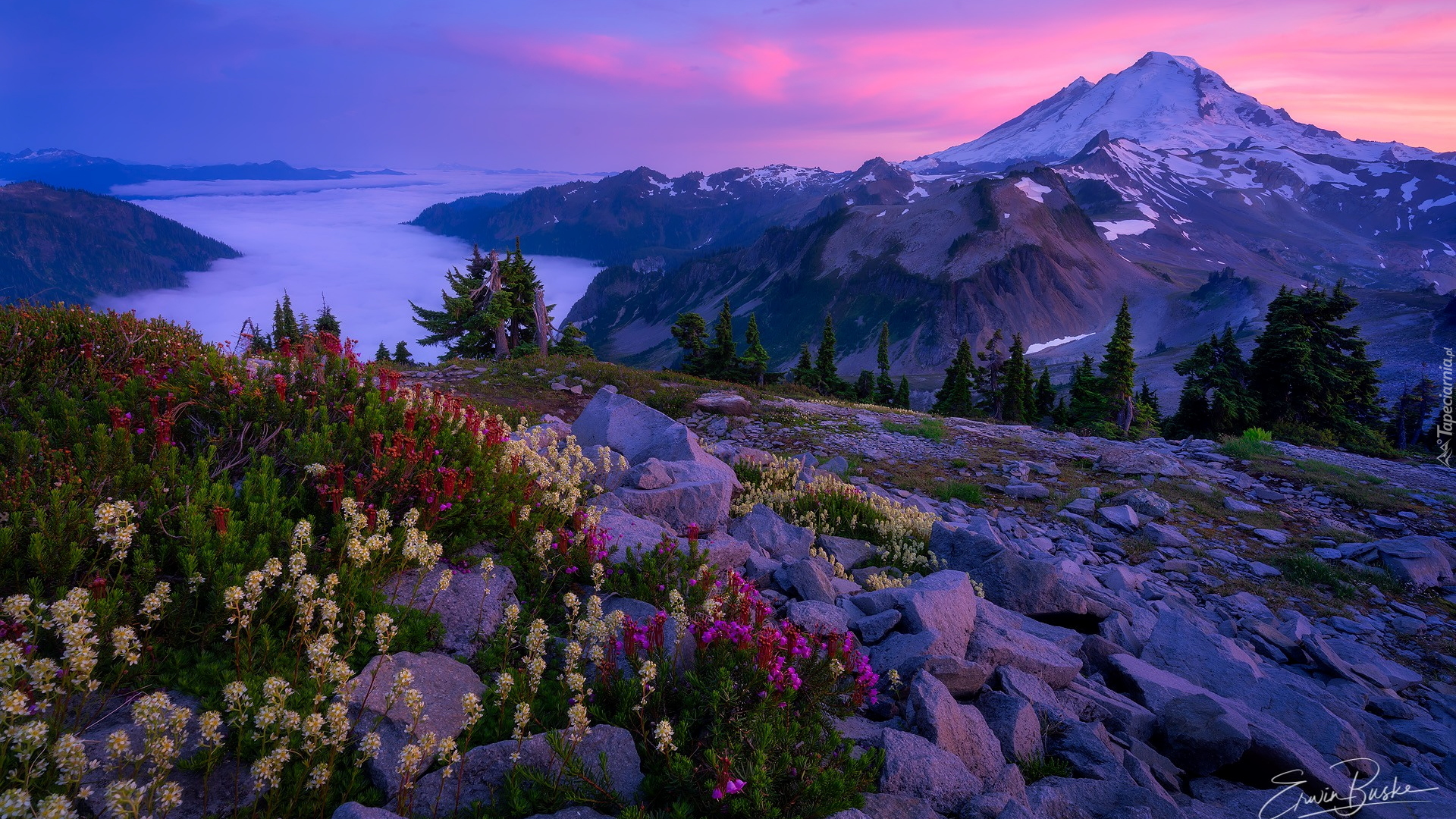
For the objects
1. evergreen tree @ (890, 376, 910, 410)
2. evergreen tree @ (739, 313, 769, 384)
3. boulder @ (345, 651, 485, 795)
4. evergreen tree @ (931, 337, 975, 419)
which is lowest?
evergreen tree @ (890, 376, 910, 410)

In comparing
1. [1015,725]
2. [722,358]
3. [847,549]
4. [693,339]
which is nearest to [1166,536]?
[847,549]

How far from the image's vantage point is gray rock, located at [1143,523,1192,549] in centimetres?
1162

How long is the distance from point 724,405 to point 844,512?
1098 cm

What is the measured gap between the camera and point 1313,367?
33250 millimetres

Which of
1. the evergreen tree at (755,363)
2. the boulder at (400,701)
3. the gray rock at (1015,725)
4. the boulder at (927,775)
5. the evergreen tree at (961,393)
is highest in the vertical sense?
the boulder at (400,701)

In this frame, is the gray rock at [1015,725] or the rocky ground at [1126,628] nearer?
the rocky ground at [1126,628]

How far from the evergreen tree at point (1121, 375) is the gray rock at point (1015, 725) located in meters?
44.3

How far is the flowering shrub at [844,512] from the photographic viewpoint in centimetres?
902

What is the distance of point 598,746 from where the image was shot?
3.71m

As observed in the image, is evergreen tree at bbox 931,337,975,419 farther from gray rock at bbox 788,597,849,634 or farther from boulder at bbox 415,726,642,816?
boulder at bbox 415,726,642,816

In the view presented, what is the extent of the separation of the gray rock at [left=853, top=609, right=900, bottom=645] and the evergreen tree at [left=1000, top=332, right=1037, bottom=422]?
191ft

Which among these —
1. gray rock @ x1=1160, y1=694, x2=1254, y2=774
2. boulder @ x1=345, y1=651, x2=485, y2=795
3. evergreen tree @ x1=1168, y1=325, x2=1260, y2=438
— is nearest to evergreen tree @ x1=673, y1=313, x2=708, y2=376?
evergreen tree @ x1=1168, y1=325, x2=1260, y2=438
